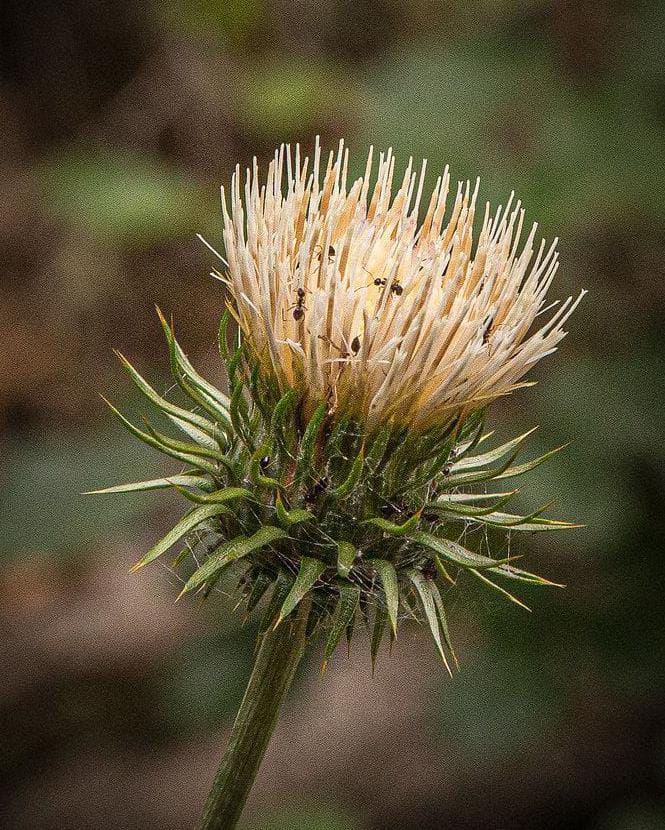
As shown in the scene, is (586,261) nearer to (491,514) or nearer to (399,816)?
(399,816)

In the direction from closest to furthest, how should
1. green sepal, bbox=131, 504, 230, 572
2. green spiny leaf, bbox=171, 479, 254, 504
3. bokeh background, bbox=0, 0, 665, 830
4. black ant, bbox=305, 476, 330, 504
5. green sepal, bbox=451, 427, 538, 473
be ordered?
1. green sepal, bbox=131, 504, 230, 572
2. green spiny leaf, bbox=171, 479, 254, 504
3. black ant, bbox=305, 476, 330, 504
4. green sepal, bbox=451, 427, 538, 473
5. bokeh background, bbox=0, 0, 665, 830

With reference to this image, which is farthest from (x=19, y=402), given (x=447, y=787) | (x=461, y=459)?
(x=461, y=459)

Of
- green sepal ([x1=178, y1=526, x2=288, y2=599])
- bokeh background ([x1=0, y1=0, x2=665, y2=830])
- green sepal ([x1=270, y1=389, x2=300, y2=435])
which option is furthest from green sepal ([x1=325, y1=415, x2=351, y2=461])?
bokeh background ([x1=0, y1=0, x2=665, y2=830])

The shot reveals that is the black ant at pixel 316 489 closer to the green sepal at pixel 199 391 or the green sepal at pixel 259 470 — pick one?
the green sepal at pixel 259 470

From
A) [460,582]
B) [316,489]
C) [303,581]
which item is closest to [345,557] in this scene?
[303,581]

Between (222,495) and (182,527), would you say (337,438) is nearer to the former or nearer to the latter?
(222,495)

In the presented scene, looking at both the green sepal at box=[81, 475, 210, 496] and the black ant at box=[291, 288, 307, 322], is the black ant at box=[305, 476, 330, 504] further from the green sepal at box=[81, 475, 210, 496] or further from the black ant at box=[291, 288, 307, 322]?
the black ant at box=[291, 288, 307, 322]
